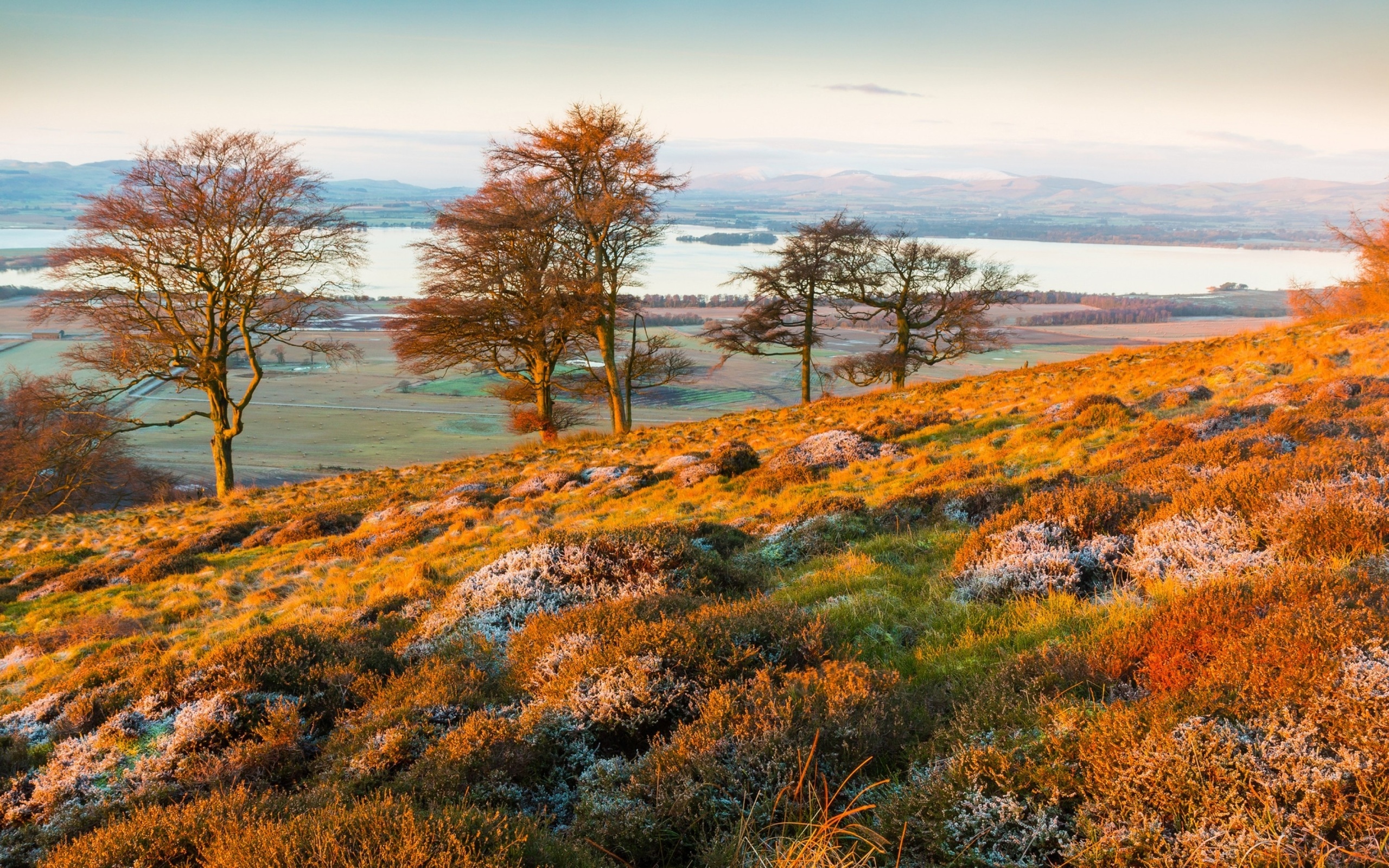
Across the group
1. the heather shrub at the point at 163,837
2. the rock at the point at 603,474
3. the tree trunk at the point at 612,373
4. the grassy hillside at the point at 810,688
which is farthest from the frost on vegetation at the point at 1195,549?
the tree trunk at the point at 612,373

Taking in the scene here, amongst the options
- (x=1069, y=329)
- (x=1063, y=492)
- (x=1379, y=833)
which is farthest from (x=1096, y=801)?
(x=1069, y=329)

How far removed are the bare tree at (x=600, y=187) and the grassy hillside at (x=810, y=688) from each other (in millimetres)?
14800

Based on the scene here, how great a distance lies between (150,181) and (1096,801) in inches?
978

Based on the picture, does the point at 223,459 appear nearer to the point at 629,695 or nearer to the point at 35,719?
the point at 35,719

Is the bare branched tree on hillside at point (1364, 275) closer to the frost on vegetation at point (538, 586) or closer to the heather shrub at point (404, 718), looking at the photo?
the frost on vegetation at point (538, 586)

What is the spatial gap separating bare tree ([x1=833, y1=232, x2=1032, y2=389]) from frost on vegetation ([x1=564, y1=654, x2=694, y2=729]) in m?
29.0

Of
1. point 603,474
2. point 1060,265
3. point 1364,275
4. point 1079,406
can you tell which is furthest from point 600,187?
point 1060,265

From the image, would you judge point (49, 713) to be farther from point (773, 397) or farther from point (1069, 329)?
point (1069, 329)

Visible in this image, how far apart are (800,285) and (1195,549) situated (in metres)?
28.1

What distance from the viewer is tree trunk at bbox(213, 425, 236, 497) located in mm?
22875

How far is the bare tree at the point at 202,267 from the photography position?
19.3 metres

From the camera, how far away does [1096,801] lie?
10.2 ft

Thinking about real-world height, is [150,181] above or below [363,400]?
above

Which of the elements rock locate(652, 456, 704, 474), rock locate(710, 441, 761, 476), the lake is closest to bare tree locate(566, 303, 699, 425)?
rock locate(652, 456, 704, 474)
